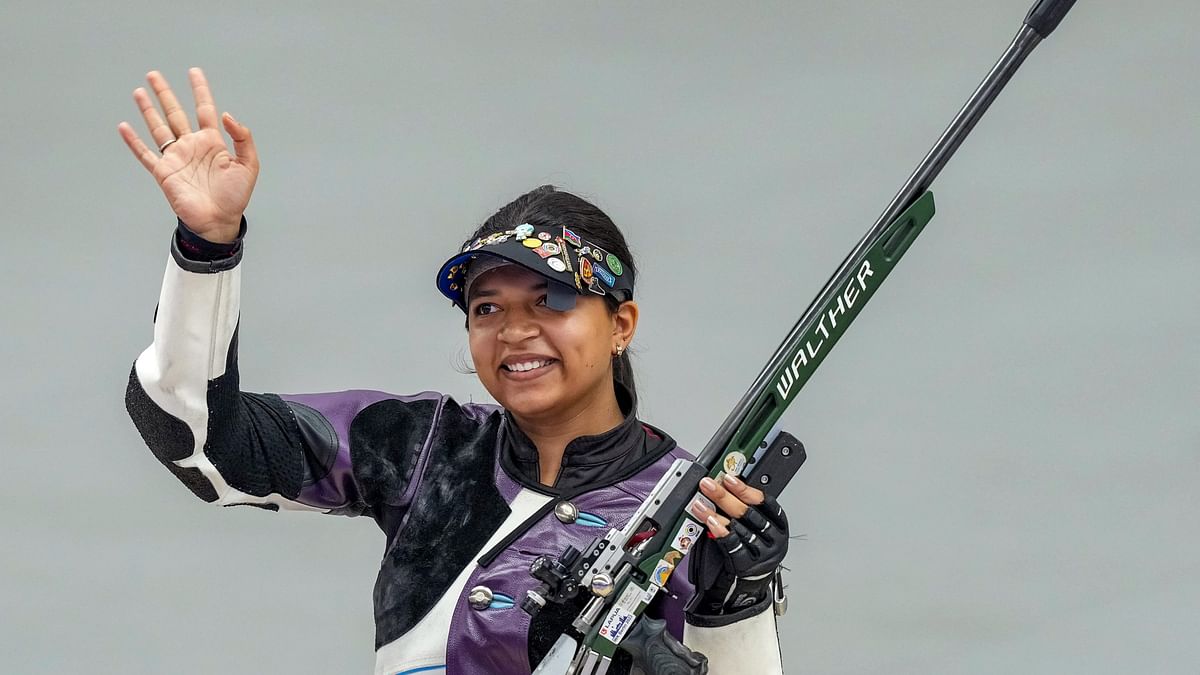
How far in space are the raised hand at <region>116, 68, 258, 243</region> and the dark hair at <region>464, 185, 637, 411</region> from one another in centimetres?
50

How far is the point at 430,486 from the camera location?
9.33 feet

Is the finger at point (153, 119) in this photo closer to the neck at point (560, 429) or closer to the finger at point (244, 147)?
the finger at point (244, 147)

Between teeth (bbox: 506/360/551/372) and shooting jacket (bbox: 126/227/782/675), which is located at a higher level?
teeth (bbox: 506/360/551/372)

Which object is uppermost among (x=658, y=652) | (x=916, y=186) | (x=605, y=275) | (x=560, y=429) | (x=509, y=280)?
(x=916, y=186)

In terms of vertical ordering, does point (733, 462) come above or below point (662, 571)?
above

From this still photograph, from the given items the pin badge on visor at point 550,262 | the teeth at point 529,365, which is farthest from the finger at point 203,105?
the teeth at point 529,365

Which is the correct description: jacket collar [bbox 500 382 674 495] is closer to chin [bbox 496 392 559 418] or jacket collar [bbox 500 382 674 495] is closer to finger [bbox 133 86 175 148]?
chin [bbox 496 392 559 418]

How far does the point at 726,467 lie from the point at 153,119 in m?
0.96

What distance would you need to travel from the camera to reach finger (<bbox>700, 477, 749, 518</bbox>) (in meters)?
2.55

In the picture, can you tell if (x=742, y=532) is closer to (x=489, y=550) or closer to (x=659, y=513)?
(x=659, y=513)

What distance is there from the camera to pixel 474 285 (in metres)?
2.77

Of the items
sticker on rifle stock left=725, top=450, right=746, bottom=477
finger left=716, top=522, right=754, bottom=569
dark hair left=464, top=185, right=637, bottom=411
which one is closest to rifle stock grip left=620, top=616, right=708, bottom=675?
finger left=716, top=522, right=754, bottom=569

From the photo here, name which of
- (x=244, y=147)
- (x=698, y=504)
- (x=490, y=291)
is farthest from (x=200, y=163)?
(x=698, y=504)

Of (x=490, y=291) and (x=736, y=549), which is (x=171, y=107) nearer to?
(x=490, y=291)
